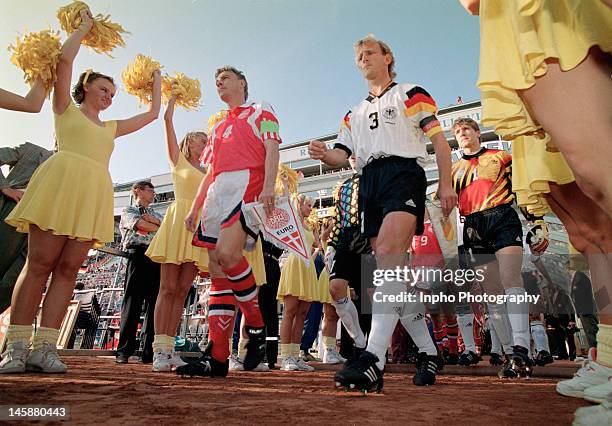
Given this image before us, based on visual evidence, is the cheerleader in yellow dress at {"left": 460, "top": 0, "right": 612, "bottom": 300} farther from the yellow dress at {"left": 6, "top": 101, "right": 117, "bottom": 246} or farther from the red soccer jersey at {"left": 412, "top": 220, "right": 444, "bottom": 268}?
the red soccer jersey at {"left": 412, "top": 220, "right": 444, "bottom": 268}

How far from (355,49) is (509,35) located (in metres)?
1.86

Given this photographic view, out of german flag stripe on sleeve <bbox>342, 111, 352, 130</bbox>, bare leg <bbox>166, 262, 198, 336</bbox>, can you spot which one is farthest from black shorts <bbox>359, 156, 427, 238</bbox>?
bare leg <bbox>166, 262, 198, 336</bbox>

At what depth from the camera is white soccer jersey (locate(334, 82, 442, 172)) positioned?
3.07 meters

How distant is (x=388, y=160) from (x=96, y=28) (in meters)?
2.68

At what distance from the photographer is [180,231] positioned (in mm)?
4164

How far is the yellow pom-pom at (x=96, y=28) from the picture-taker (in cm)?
350

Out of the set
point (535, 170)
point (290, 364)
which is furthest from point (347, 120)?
point (290, 364)

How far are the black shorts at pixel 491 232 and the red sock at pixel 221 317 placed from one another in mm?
2601

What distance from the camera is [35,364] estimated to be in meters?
3.07

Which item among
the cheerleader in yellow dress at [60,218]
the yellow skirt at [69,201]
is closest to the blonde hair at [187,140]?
the cheerleader in yellow dress at [60,218]

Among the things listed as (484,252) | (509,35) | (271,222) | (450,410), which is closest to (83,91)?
(271,222)

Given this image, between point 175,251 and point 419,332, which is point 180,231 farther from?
point 419,332

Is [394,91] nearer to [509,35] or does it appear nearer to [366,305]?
[509,35]

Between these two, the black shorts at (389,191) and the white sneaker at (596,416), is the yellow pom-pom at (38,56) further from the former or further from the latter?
the white sneaker at (596,416)
